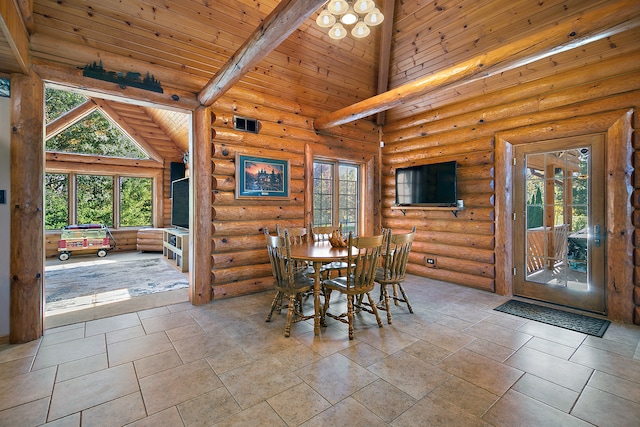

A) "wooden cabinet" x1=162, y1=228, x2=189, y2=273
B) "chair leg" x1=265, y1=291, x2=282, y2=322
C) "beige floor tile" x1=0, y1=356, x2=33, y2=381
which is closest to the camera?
"beige floor tile" x1=0, y1=356, x2=33, y2=381

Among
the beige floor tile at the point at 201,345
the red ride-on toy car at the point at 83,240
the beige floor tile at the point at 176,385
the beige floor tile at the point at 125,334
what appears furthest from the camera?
the red ride-on toy car at the point at 83,240

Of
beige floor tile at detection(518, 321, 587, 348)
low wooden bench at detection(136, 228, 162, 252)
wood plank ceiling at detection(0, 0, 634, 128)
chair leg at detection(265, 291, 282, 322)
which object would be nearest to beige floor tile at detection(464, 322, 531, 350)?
beige floor tile at detection(518, 321, 587, 348)

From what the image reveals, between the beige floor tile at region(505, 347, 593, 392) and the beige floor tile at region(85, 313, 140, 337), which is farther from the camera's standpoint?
the beige floor tile at region(85, 313, 140, 337)

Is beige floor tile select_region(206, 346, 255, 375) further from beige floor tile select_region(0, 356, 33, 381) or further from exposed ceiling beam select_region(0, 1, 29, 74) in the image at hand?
exposed ceiling beam select_region(0, 1, 29, 74)

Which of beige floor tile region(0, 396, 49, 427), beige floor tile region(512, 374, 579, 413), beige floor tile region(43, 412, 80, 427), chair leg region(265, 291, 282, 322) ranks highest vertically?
chair leg region(265, 291, 282, 322)

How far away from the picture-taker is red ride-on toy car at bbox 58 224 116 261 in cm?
691

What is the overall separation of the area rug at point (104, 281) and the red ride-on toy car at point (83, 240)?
72 cm

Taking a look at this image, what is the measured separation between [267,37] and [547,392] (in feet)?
11.0

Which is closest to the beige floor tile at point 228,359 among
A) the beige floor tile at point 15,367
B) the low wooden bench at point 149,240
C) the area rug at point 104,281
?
the beige floor tile at point 15,367

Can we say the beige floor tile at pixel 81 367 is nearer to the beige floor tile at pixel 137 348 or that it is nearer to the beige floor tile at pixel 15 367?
the beige floor tile at pixel 137 348

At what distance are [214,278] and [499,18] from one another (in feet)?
16.2

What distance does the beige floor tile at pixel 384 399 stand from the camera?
1.83 meters

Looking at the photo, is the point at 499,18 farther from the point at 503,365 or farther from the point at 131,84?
the point at 131,84

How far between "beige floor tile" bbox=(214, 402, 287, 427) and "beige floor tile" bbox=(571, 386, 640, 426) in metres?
1.84
